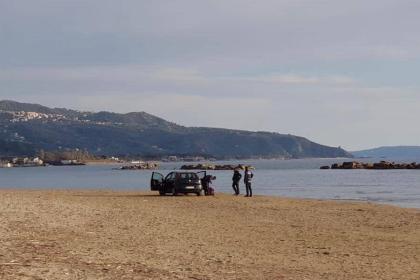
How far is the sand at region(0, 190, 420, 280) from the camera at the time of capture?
11617mm

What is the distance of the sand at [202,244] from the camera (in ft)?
38.1

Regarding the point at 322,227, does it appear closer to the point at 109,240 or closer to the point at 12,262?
the point at 109,240

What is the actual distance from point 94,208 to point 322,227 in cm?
1004

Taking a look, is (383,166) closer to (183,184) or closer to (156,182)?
(156,182)

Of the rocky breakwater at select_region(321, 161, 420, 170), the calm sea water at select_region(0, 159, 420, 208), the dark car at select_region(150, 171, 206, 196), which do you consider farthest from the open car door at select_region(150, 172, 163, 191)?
the rocky breakwater at select_region(321, 161, 420, 170)

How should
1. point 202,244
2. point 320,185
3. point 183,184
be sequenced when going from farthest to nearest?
point 320,185 → point 183,184 → point 202,244

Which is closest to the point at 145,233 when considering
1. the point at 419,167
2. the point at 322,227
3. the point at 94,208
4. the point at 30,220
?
the point at 30,220

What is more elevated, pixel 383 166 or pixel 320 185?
pixel 383 166

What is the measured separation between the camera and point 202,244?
15523 mm

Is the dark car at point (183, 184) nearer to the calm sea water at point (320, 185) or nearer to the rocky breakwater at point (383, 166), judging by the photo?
the calm sea water at point (320, 185)

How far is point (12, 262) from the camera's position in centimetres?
1148

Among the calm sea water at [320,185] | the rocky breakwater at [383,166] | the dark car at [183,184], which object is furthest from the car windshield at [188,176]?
the rocky breakwater at [383,166]

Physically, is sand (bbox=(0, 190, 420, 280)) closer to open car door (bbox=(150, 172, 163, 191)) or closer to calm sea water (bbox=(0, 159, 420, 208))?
open car door (bbox=(150, 172, 163, 191))

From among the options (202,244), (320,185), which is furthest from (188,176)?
(320,185)
